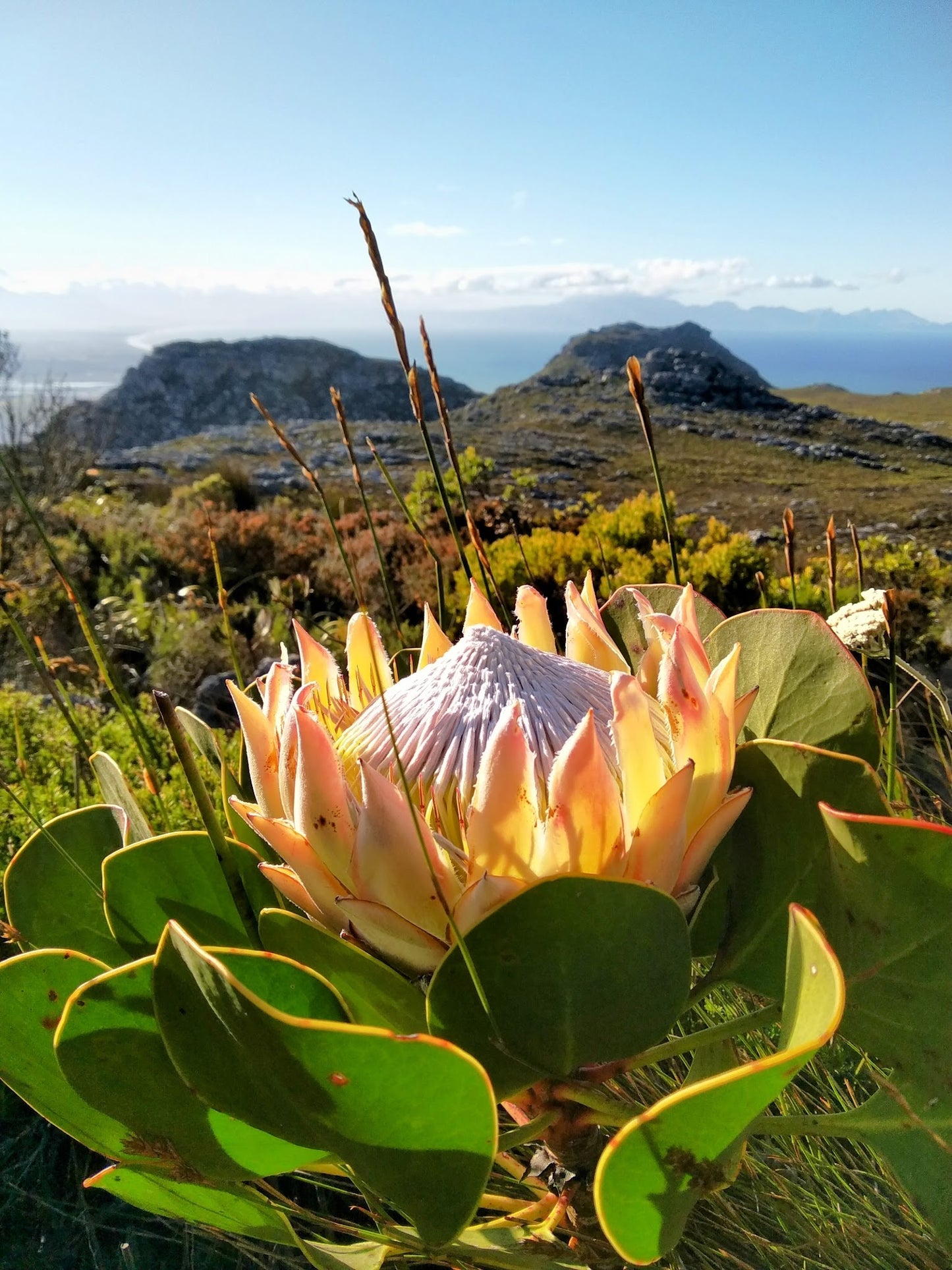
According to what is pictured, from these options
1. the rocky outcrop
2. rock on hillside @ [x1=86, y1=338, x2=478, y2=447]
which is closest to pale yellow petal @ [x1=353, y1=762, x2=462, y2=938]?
the rocky outcrop

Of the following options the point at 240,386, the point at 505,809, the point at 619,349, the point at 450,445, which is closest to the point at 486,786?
the point at 505,809

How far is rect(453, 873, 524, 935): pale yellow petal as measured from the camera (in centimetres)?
56

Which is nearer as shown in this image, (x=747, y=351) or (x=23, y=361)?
(x=23, y=361)

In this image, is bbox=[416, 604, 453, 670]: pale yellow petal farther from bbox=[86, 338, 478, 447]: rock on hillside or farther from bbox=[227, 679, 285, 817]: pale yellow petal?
bbox=[86, 338, 478, 447]: rock on hillside

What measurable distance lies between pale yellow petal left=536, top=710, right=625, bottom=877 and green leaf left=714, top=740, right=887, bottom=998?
119 mm

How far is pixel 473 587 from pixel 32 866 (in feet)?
1.59

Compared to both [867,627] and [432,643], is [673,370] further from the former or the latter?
[432,643]

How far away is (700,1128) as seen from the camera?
463 mm

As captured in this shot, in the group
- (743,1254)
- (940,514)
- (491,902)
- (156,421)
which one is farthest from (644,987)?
(156,421)

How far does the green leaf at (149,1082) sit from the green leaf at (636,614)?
52cm

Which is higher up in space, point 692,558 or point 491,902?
point 491,902

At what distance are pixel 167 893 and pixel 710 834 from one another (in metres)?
0.43

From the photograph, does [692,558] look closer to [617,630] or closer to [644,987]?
[617,630]

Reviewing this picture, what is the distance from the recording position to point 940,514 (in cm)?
686
